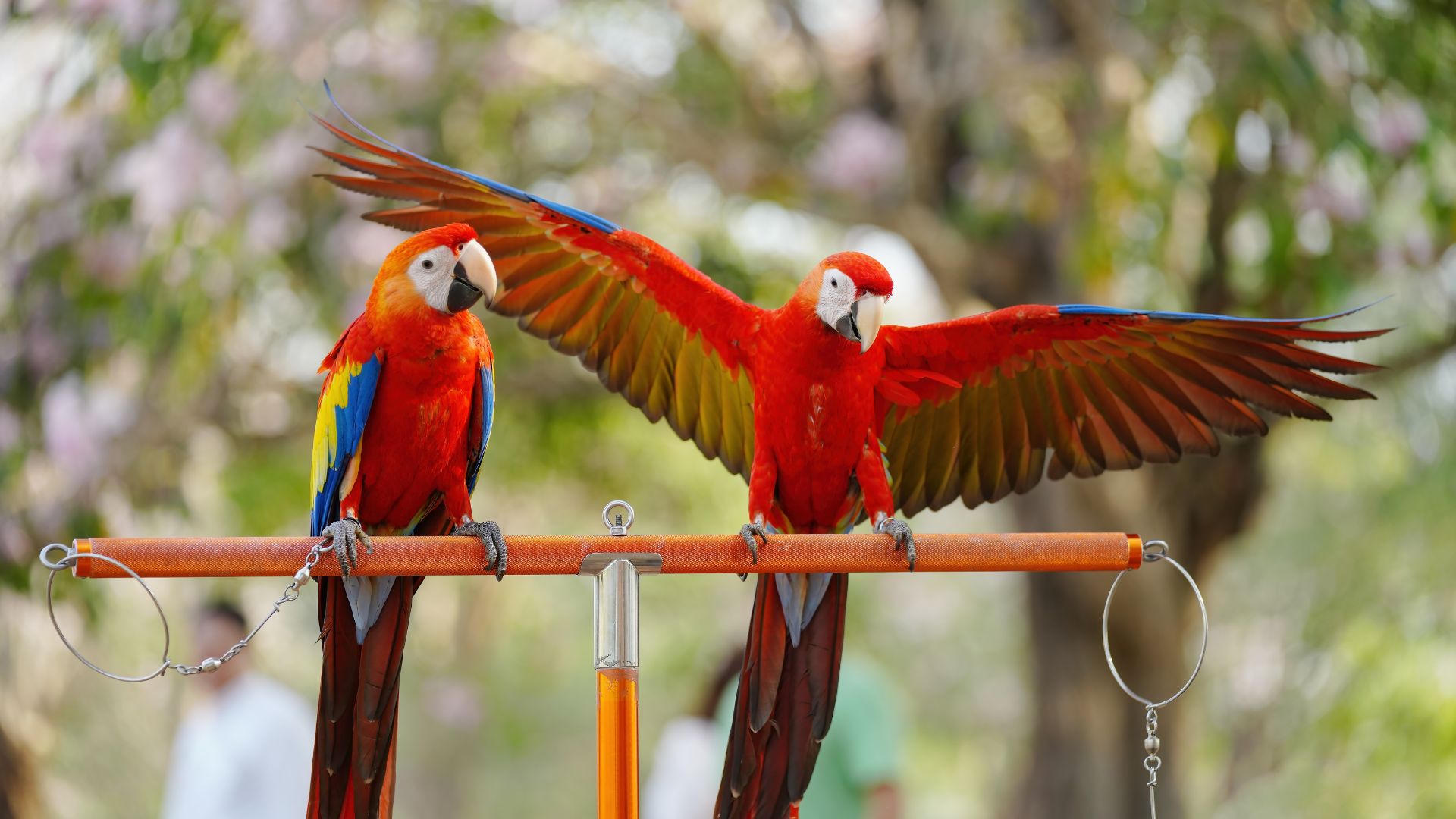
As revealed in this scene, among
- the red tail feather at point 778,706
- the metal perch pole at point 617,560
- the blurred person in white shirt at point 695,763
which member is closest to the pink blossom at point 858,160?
the blurred person in white shirt at point 695,763

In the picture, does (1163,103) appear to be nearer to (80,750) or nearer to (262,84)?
(262,84)

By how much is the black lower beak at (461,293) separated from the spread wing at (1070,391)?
0.49 metres

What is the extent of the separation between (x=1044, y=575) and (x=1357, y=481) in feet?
14.0

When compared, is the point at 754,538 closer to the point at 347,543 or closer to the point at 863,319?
the point at 863,319

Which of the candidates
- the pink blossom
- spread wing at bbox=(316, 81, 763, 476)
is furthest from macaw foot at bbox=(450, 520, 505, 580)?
the pink blossom

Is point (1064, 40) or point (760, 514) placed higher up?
point (1064, 40)

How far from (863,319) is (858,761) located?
1402 mm

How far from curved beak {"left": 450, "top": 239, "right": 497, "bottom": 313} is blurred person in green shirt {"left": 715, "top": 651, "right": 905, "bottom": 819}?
1415 millimetres

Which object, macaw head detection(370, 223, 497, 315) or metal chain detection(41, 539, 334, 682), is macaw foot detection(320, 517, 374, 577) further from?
macaw head detection(370, 223, 497, 315)

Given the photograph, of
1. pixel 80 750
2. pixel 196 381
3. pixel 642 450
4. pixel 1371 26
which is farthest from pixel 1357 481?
pixel 80 750

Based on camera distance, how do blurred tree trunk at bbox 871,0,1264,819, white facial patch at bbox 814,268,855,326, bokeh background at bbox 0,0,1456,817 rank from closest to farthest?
white facial patch at bbox 814,268,855,326, bokeh background at bbox 0,0,1456,817, blurred tree trunk at bbox 871,0,1264,819

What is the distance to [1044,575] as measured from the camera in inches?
168

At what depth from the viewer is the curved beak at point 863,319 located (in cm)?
145

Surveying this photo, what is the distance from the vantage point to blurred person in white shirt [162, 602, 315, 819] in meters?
2.84
